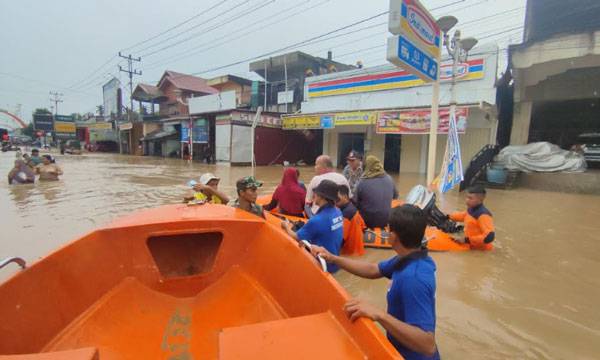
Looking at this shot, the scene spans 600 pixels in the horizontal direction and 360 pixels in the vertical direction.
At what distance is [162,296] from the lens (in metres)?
2.66

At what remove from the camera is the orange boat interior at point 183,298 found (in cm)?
153

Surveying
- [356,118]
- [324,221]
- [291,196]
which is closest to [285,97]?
[356,118]

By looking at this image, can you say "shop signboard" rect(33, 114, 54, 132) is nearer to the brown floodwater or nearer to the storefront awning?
the storefront awning

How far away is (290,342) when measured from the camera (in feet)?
4.83

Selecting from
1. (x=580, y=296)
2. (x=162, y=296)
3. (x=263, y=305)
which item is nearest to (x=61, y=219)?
(x=162, y=296)

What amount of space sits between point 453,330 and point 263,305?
1.64m

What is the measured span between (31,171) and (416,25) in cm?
Answer: 1229

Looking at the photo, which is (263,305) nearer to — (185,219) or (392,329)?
(185,219)

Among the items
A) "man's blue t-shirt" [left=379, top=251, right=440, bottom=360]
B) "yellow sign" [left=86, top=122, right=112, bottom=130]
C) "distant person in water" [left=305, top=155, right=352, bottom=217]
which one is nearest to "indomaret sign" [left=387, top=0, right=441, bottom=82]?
"distant person in water" [left=305, top=155, right=352, bottom=217]

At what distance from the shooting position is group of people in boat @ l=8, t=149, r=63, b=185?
10008 mm

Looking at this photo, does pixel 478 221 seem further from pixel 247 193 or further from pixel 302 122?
pixel 302 122

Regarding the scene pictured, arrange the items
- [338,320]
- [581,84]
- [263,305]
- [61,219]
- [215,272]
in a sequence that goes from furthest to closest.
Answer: [581,84] → [61,219] → [215,272] → [263,305] → [338,320]

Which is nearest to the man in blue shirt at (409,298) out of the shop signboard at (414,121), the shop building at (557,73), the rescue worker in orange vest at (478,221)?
the rescue worker in orange vest at (478,221)

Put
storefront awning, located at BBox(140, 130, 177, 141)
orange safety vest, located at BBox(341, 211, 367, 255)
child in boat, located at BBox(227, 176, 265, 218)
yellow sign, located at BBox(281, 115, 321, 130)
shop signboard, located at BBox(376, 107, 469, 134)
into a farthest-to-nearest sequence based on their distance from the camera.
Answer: storefront awning, located at BBox(140, 130, 177, 141), yellow sign, located at BBox(281, 115, 321, 130), shop signboard, located at BBox(376, 107, 469, 134), orange safety vest, located at BBox(341, 211, 367, 255), child in boat, located at BBox(227, 176, 265, 218)
